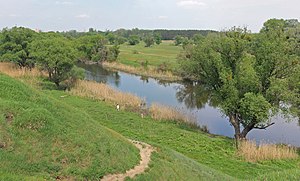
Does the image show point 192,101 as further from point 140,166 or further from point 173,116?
point 140,166

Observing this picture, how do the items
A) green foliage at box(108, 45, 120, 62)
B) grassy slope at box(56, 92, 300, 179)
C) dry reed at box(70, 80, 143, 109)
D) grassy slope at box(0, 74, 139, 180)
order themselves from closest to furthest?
grassy slope at box(0, 74, 139, 180), grassy slope at box(56, 92, 300, 179), dry reed at box(70, 80, 143, 109), green foliage at box(108, 45, 120, 62)

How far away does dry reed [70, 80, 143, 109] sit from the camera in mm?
31844

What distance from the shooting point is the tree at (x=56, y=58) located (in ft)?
114

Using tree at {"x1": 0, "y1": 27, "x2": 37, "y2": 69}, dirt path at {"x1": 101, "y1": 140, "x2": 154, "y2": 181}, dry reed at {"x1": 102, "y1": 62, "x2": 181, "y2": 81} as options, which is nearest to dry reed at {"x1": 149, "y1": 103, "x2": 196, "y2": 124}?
dirt path at {"x1": 101, "y1": 140, "x2": 154, "y2": 181}

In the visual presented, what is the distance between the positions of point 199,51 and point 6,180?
2040cm

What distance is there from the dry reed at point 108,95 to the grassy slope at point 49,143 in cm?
1787

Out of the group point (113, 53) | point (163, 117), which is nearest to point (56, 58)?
point (163, 117)

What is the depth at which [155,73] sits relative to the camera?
195 ft

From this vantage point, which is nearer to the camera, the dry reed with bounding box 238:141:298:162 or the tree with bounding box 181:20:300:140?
the dry reed with bounding box 238:141:298:162

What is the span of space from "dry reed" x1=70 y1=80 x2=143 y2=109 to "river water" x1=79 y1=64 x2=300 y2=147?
3414 mm

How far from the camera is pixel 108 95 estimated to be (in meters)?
33.5

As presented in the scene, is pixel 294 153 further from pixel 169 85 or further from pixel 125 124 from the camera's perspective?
pixel 169 85

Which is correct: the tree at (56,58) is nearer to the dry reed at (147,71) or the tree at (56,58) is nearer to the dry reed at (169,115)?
the dry reed at (169,115)

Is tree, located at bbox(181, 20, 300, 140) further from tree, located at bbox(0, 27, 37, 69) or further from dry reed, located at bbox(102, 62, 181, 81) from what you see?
dry reed, located at bbox(102, 62, 181, 81)
